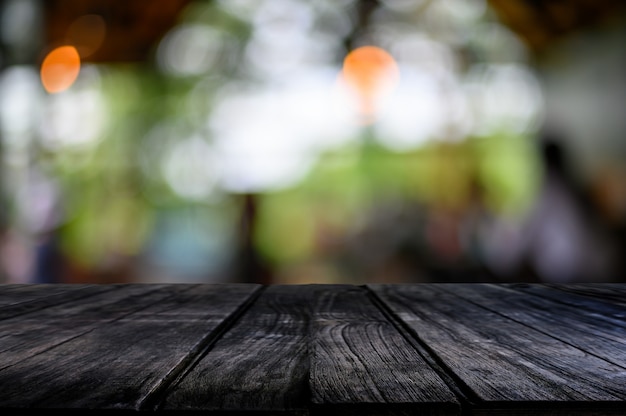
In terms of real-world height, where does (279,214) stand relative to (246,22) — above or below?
below

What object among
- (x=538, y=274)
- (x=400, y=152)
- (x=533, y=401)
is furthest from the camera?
(x=400, y=152)

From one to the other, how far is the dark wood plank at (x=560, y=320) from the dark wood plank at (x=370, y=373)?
0.14 m

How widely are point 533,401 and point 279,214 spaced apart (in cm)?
933

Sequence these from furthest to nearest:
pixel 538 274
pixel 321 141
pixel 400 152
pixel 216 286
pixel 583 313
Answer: pixel 321 141 < pixel 400 152 < pixel 538 274 < pixel 216 286 < pixel 583 313

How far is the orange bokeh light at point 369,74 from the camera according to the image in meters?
5.54

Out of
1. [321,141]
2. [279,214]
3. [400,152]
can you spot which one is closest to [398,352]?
[400,152]

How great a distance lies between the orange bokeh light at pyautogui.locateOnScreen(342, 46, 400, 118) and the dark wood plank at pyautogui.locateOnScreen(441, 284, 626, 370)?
15.4 feet

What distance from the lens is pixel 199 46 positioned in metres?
8.48

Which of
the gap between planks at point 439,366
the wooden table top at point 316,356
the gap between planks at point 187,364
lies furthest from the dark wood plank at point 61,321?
the gap between planks at point 439,366

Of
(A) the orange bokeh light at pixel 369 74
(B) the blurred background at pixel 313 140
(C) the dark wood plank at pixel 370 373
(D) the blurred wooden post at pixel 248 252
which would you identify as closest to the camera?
(C) the dark wood plank at pixel 370 373

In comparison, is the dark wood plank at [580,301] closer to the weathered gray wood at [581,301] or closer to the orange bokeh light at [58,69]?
the weathered gray wood at [581,301]

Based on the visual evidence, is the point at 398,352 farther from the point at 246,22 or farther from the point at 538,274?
the point at 246,22

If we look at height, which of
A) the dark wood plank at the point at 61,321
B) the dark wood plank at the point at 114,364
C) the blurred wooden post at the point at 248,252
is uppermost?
the dark wood plank at the point at 114,364

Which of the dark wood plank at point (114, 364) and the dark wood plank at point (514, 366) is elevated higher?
the dark wood plank at point (514, 366)
